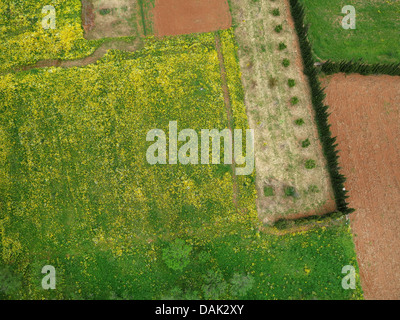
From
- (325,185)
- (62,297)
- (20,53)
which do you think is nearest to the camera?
(62,297)

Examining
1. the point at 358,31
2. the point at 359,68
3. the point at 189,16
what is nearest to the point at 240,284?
the point at 359,68

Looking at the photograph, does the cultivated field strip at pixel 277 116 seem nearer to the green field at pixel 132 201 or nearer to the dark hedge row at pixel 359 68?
the green field at pixel 132 201

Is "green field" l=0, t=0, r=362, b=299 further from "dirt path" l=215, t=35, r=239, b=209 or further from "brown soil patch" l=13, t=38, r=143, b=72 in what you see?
"brown soil patch" l=13, t=38, r=143, b=72

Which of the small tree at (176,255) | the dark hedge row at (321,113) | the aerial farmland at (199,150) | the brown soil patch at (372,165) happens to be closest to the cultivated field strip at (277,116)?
the aerial farmland at (199,150)

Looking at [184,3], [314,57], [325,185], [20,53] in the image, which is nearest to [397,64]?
[314,57]

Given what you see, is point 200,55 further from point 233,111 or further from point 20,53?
point 20,53

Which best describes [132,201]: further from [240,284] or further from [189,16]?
[189,16]
